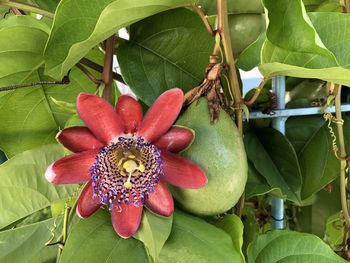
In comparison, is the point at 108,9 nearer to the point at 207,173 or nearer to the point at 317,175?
the point at 207,173

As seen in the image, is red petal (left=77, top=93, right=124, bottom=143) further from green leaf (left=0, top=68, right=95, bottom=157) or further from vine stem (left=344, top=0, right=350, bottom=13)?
vine stem (left=344, top=0, right=350, bottom=13)

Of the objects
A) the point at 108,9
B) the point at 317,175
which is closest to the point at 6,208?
the point at 108,9

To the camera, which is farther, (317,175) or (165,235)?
(317,175)

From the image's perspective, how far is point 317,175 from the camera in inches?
24.5

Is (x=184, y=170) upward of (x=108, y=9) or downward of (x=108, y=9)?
downward

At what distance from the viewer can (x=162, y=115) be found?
16.7 inches

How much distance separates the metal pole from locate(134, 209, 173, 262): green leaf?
21 centimetres

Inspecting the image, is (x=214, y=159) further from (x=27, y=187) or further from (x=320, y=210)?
(x=320, y=210)

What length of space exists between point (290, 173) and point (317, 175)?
5cm

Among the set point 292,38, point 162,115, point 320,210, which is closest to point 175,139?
point 162,115

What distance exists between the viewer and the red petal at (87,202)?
1.42 feet

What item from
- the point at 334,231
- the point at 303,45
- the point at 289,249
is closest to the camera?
the point at 303,45

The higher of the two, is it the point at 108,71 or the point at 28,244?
the point at 108,71

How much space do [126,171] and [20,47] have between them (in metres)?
0.18
